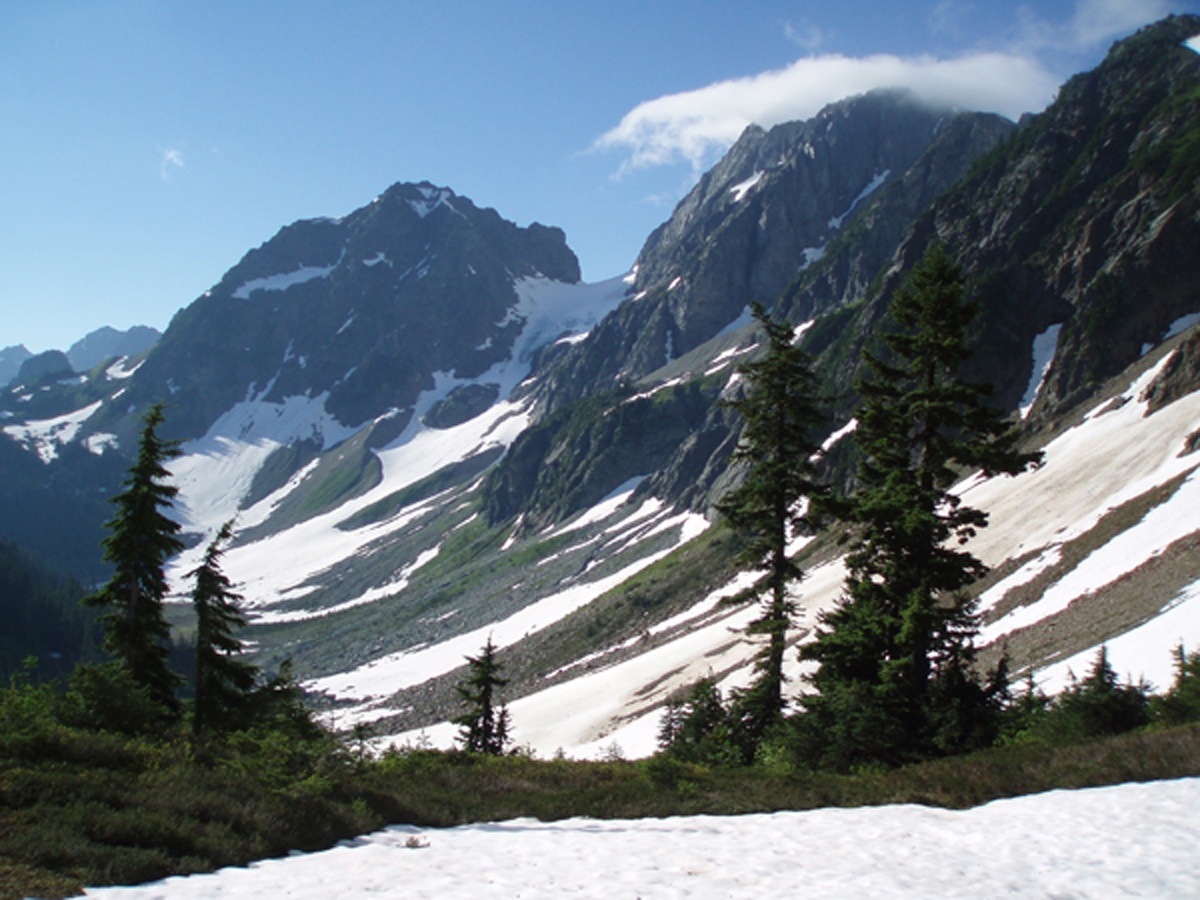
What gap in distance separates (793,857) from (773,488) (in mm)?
10765

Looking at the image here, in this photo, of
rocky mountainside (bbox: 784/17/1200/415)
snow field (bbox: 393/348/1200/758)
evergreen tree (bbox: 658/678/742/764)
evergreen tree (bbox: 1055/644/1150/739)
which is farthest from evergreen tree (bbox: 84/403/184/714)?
rocky mountainside (bbox: 784/17/1200/415)

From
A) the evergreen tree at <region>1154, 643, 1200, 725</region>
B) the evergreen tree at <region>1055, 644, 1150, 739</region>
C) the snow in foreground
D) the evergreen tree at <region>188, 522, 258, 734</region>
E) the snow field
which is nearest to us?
the snow in foreground

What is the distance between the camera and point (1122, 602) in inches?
1101

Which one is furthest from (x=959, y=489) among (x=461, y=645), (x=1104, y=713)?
(x=461, y=645)

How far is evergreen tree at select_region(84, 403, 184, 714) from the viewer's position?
73.5 ft

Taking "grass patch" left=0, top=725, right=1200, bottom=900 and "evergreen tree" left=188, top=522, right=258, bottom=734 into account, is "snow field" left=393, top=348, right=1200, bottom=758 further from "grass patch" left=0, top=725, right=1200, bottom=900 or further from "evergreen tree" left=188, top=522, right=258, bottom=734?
"evergreen tree" left=188, top=522, right=258, bottom=734

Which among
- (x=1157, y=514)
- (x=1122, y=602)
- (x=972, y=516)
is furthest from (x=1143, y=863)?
(x=1157, y=514)

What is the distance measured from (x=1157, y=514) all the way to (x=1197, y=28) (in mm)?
106687

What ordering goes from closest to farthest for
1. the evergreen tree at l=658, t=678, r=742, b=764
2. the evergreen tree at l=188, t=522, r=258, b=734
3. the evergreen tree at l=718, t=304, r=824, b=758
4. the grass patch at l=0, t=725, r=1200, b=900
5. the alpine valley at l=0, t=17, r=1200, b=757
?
1. the grass patch at l=0, t=725, r=1200, b=900
2. the evergreen tree at l=718, t=304, r=824, b=758
3. the evergreen tree at l=658, t=678, r=742, b=764
4. the evergreen tree at l=188, t=522, r=258, b=734
5. the alpine valley at l=0, t=17, r=1200, b=757

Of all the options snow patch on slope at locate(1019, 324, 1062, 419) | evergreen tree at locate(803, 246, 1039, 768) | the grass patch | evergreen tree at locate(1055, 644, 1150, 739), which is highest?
snow patch on slope at locate(1019, 324, 1062, 419)

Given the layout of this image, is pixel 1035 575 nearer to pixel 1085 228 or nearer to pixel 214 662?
pixel 214 662

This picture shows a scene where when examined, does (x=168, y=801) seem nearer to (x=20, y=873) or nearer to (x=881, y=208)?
(x=20, y=873)

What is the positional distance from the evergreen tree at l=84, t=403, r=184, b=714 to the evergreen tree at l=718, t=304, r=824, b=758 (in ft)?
52.9

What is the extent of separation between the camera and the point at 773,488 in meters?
19.8
